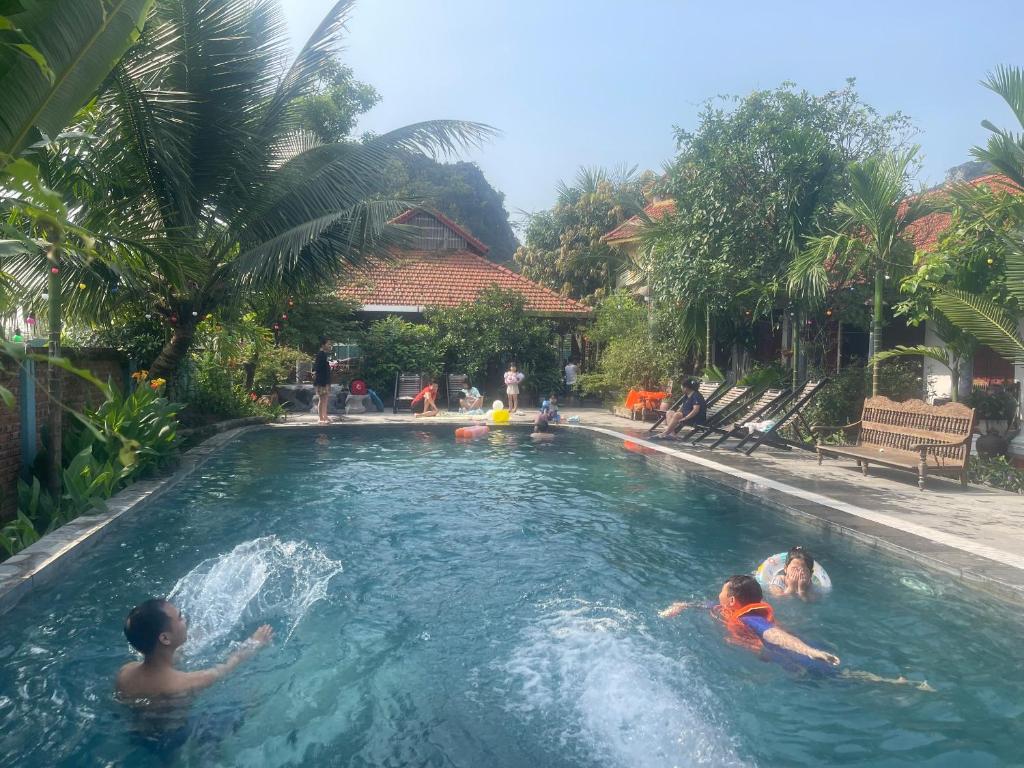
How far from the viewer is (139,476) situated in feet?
31.2

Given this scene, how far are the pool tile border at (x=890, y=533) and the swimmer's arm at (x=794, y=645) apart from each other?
5.94ft

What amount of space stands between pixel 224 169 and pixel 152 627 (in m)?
9.10

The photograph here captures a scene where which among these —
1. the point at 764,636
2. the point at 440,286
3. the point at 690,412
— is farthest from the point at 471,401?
the point at 764,636

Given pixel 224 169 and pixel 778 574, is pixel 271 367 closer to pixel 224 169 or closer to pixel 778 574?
pixel 224 169

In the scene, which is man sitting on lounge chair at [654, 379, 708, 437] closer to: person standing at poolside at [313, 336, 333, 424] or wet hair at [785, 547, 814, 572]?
person standing at poolside at [313, 336, 333, 424]

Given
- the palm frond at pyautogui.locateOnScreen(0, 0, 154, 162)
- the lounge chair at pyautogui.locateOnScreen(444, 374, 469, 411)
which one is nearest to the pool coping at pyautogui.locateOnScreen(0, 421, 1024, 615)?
the palm frond at pyautogui.locateOnScreen(0, 0, 154, 162)

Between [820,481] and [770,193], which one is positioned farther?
[770,193]

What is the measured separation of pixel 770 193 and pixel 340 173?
7306 mm

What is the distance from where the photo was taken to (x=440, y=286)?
24.4 m

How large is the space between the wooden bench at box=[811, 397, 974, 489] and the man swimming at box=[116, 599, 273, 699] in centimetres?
821

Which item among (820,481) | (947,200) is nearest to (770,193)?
(947,200)

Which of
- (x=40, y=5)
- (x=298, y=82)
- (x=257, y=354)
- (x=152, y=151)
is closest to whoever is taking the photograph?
(x=40, y=5)

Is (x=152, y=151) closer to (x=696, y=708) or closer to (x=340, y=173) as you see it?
(x=340, y=173)

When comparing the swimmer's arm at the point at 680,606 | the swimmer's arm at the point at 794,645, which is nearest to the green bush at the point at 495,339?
the swimmer's arm at the point at 680,606
